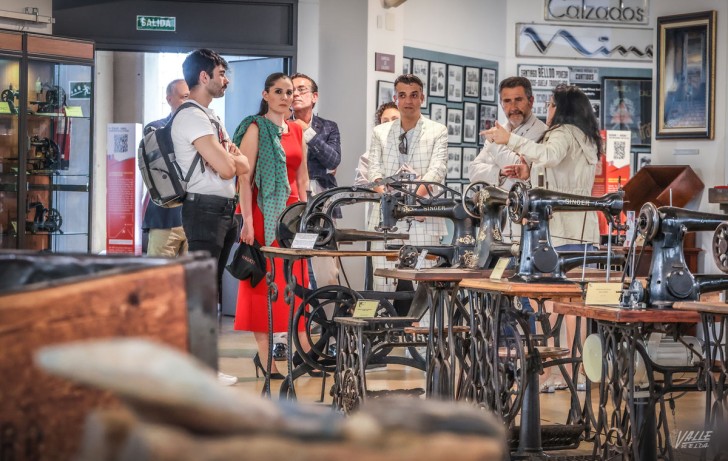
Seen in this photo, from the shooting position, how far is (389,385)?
6.21m

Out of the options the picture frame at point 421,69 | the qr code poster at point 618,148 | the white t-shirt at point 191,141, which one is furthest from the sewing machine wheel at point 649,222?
the picture frame at point 421,69

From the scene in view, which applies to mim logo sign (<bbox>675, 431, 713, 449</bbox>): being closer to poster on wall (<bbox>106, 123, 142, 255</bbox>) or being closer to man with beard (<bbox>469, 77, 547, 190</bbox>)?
man with beard (<bbox>469, 77, 547, 190</bbox>)

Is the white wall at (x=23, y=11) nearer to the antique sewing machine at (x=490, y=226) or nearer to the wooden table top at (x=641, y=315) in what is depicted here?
the antique sewing machine at (x=490, y=226)

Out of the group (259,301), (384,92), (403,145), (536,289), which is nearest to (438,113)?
(384,92)

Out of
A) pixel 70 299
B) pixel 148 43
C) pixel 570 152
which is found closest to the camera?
pixel 70 299

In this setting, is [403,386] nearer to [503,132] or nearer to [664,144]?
[503,132]

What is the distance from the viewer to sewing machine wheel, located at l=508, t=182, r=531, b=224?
159 inches

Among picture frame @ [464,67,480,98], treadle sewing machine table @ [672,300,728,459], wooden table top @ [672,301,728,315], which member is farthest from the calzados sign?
wooden table top @ [672,301,728,315]

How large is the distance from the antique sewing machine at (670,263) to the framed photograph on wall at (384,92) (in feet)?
18.4

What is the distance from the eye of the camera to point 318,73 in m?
9.07

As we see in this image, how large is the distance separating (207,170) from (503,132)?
1.44 metres

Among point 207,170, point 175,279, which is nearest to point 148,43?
point 207,170

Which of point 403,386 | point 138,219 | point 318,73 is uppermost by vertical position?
point 318,73

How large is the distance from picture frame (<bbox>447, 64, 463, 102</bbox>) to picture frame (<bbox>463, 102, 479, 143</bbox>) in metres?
0.18
